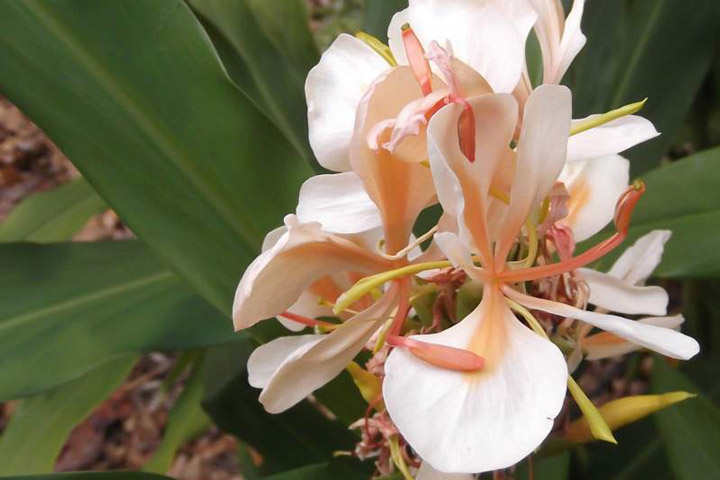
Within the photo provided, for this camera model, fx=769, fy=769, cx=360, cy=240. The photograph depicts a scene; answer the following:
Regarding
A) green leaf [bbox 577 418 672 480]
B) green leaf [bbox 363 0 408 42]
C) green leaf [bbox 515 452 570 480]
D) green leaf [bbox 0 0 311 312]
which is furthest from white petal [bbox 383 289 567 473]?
green leaf [bbox 577 418 672 480]

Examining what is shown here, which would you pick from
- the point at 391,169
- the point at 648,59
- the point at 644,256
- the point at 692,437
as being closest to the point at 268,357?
the point at 391,169

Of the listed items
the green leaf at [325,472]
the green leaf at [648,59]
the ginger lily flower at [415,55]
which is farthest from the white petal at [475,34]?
the green leaf at [648,59]

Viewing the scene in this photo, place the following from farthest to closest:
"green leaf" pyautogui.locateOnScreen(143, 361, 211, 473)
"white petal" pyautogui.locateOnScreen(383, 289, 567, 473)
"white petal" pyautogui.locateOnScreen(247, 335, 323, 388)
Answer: "green leaf" pyautogui.locateOnScreen(143, 361, 211, 473), "white petal" pyautogui.locateOnScreen(247, 335, 323, 388), "white petal" pyautogui.locateOnScreen(383, 289, 567, 473)

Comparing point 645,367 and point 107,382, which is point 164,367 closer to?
point 107,382

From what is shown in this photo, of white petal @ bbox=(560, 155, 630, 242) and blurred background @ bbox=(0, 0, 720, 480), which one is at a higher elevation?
white petal @ bbox=(560, 155, 630, 242)

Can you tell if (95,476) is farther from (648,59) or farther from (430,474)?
(648,59)

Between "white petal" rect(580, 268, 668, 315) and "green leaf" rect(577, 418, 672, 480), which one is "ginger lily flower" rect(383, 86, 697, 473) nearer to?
"white petal" rect(580, 268, 668, 315)
